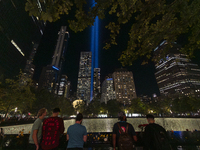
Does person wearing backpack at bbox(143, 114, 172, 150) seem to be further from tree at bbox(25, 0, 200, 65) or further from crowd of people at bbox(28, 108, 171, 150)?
tree at bbox(25, 0, 200, 65)

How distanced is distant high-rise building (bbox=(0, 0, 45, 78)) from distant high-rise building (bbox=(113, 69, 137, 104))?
109 metres

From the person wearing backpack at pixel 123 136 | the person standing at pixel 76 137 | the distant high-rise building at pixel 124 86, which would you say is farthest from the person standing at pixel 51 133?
the distant high-rise building at pixel 124 86

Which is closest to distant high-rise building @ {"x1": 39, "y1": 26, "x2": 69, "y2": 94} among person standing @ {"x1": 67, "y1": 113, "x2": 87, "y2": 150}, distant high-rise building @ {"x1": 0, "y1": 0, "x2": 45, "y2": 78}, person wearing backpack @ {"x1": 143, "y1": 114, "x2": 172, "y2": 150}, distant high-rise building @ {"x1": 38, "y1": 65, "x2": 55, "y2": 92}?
distant high-rise building @ {"x1": 38, "y1": 65, "x2": 55, "y2": 92}

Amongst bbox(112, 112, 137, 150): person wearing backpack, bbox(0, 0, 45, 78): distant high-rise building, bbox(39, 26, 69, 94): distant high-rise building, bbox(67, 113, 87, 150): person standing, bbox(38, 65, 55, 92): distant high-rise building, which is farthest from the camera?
bbox(39, 26, 69, 94): distant high-rise building

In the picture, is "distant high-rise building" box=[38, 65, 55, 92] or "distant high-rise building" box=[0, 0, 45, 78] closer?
"distant high-rise building" box=[0, 0, 45, 78]

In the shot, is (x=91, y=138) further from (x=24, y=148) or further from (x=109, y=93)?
(x=109, y=93)

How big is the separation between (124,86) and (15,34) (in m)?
124

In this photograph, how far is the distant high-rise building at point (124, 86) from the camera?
127 metres

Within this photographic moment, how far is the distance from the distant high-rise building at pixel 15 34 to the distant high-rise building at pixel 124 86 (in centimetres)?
10921

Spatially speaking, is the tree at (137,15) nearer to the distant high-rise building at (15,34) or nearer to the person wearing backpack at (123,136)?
the person wearing backpack at (123,136)

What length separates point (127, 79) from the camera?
461ft

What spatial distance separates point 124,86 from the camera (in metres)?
135

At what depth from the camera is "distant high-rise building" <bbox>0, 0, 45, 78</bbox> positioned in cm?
4538

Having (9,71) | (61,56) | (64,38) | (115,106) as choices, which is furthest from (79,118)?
(64,38)
